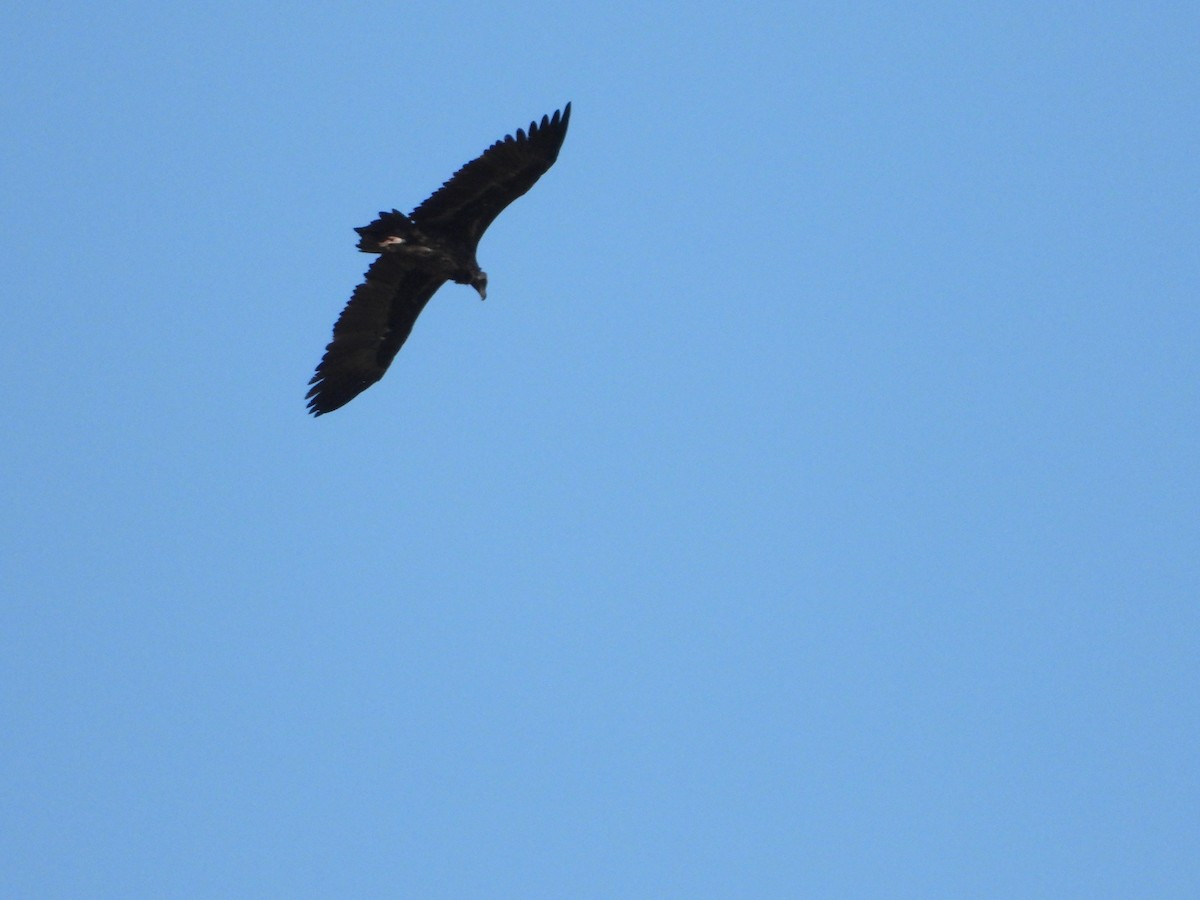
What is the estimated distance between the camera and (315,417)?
18719mm

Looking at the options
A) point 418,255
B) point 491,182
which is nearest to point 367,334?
point 418,255

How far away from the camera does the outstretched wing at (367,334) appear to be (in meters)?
18.7

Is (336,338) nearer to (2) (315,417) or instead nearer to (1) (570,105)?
(2) (315,417)

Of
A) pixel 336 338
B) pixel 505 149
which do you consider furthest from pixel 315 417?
pixel 505 149

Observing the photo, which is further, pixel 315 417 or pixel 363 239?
pixel 315 417

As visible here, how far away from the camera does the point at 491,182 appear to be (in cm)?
1719

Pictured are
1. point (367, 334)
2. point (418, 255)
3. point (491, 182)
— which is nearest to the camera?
point (491, 182)

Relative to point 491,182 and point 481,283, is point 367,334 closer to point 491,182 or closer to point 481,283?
point 481,283

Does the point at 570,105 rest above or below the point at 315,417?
above

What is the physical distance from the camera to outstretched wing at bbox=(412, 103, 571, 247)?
54.7 feet

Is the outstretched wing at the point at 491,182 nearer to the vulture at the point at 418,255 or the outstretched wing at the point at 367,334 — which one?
the vulture at the point at 418,255

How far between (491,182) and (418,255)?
1434 mm

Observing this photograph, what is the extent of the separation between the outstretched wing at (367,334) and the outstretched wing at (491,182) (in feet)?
3.70

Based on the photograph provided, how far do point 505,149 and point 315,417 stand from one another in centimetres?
423
